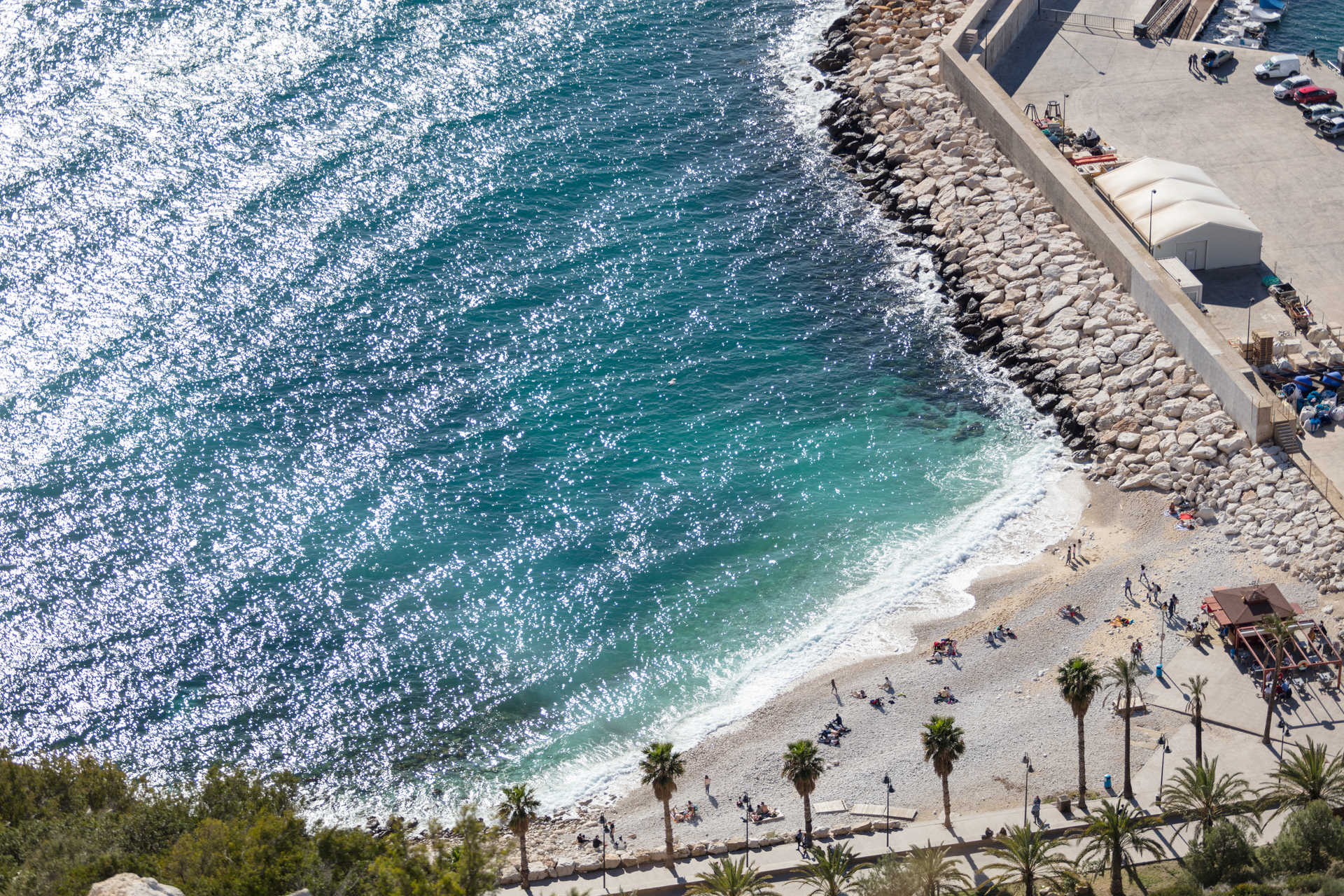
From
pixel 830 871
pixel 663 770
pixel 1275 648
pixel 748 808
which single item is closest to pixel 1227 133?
pixel 1275 648

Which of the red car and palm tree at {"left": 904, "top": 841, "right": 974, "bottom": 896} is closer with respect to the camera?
palm tree at {"left": 904, "top": 841, "right": 974, "bottom": 896}

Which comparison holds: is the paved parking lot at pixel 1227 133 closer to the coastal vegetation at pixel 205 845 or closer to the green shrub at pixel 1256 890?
the green shrub at pixel 1256 890

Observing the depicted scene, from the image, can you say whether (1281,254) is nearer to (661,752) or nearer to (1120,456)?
(1120,456)

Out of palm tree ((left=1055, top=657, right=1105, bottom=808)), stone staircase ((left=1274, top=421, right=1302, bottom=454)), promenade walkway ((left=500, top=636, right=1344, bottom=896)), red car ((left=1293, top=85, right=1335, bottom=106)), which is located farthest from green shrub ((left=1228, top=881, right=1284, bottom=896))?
red car ((left=1293, top=85, right=1335, bottom=106))

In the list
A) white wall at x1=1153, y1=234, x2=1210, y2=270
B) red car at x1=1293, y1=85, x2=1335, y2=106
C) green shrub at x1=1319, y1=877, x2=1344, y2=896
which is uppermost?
red car at x1=1293, y1=85, x2=1335, y2=106

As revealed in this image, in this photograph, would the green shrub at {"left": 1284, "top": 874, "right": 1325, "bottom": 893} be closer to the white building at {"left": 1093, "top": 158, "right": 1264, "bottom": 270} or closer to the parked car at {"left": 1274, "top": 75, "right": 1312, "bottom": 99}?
the white building at {"left": 1093, "top": 158, "right": 1264, "bottom": 270}
